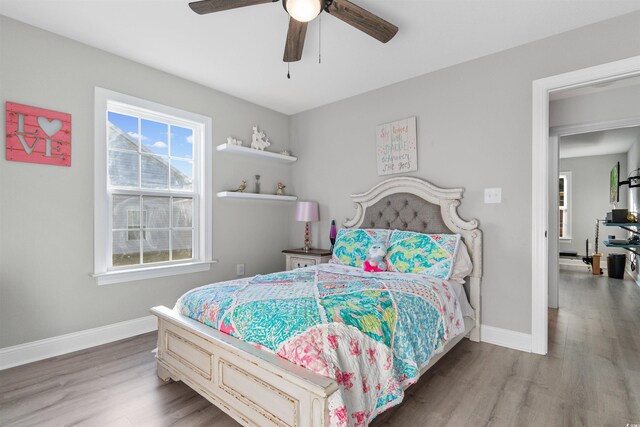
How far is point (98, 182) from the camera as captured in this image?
2623mm

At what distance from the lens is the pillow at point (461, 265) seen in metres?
2.53

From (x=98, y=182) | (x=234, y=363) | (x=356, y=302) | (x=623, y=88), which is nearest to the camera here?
(x=234, y=363)

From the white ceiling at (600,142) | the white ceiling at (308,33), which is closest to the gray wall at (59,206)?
the white ceiling at (308,33)

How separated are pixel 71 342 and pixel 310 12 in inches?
116

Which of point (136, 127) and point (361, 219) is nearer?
point (136, 127)

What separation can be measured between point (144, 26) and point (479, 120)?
2792 millimetres

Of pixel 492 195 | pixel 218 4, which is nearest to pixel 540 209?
pixel 492 195

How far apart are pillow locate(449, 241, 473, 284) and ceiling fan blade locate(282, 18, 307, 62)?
1971 millimetres

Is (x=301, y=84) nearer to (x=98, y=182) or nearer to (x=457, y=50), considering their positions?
(x=457, y=50)

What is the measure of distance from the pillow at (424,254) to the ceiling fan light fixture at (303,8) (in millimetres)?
1848

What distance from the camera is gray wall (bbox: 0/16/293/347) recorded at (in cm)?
223

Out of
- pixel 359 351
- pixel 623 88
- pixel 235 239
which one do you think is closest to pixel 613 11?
pixel 623 88

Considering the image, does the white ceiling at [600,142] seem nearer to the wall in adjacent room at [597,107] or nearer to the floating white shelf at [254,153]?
the wall in adjacent room at [597,107]

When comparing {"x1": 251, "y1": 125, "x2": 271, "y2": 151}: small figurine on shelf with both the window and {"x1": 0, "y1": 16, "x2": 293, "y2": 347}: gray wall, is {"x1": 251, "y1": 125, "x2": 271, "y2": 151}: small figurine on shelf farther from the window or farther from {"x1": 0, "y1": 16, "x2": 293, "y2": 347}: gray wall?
the window
